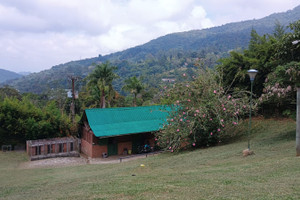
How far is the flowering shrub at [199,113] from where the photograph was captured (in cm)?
1614

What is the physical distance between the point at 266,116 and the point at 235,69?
15.8 feet

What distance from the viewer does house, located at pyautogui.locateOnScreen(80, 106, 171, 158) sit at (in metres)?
21.0

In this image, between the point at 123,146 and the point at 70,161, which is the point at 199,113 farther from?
the point at 70,161

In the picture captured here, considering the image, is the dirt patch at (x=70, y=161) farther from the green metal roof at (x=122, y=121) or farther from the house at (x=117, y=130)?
the green metal roof at (x=122, y=121)

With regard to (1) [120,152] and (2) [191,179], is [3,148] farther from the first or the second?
(2) [191,179]

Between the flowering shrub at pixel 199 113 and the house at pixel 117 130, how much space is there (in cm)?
354

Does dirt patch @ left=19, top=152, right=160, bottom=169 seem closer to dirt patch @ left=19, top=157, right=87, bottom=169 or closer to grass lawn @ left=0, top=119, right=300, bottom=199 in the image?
dirt patch @ left=19, top=157, right=87, bottom=169

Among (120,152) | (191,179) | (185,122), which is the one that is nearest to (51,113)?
(120,152)

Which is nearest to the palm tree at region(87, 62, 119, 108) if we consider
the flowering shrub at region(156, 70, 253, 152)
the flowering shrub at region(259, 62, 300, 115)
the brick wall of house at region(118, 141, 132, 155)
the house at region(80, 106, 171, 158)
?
the house at region(80, 106, 171, 158)

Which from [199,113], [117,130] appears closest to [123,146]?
[117,130]

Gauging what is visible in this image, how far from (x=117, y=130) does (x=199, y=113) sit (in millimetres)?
7406

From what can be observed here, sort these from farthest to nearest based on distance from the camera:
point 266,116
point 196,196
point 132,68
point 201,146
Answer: point 132,68 → point 266,116 → point 201,146 → point 196,196

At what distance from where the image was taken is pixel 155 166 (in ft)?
42.7

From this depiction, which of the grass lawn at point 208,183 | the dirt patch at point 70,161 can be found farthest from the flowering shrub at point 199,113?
the dirt patch at point 70,161
